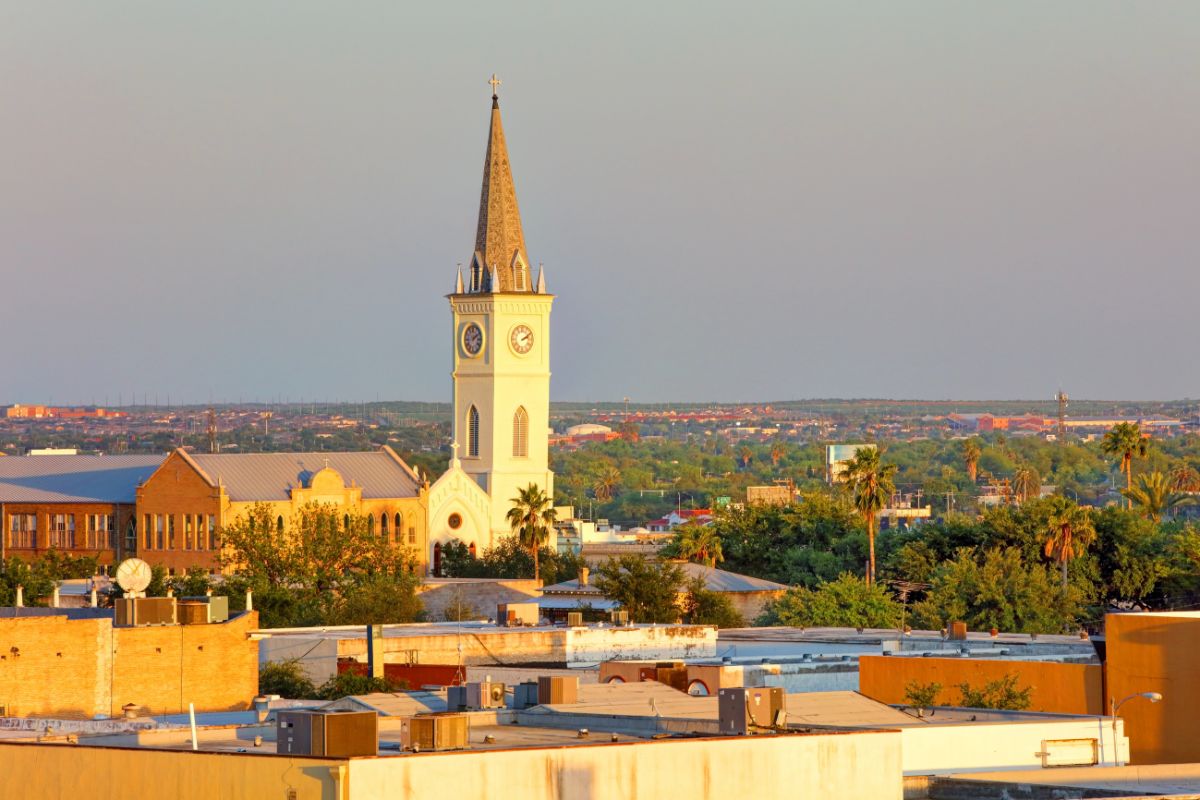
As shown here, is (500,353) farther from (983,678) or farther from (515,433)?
(983,678)

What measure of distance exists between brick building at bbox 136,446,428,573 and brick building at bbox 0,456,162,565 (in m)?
2.95

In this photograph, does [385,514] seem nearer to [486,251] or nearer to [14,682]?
[486,251]

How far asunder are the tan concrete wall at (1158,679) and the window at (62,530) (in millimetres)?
85205

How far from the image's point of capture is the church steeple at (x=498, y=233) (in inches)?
5276

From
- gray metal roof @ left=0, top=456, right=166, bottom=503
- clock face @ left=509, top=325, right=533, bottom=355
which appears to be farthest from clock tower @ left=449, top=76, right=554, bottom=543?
gray metal roof @ left=0, top=456, right=166, bottom=503

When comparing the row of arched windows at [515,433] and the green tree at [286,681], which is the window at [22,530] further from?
the green tree at [286,681]

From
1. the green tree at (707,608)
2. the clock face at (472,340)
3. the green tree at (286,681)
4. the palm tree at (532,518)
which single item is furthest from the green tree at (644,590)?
the clock face at (472,340)

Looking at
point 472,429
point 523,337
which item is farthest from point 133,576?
point 523,337

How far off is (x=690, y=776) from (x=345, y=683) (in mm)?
26040

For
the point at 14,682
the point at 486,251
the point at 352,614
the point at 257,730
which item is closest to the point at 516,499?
the point at 486,251

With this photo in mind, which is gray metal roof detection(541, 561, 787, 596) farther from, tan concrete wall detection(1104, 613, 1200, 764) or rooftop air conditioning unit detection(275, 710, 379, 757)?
rooftop air conditioning unit detection(275, 710, 379, 757)

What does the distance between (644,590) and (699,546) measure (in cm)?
2714

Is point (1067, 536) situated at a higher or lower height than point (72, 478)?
lower

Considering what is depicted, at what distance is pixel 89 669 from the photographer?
138 ft
